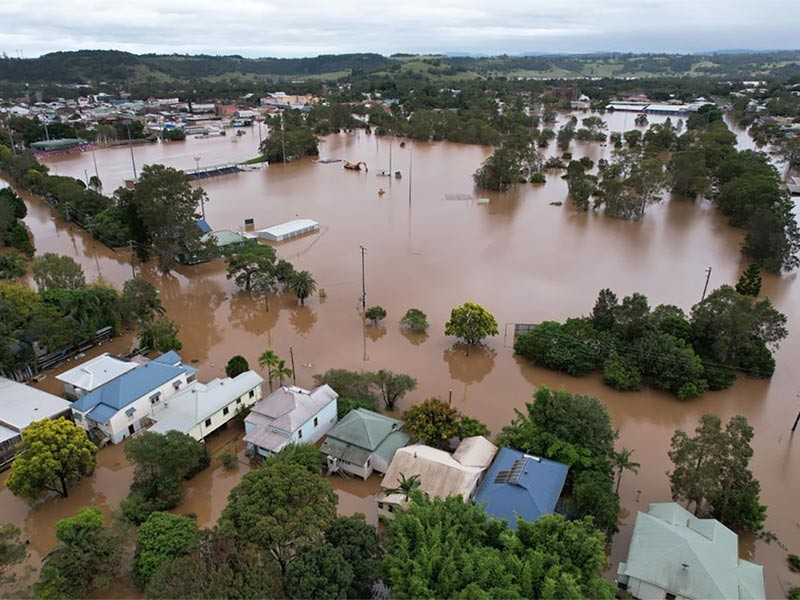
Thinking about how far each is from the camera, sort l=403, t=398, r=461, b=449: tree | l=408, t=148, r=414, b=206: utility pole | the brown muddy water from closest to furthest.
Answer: the brown muddy water
l=403, t=398, r=461, b=449: tree
l=408, t=148, r=414, b=206: utility pole

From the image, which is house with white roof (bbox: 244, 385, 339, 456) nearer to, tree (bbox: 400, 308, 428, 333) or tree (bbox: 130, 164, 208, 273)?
tree (bbox: 400, 308, 428, 333)

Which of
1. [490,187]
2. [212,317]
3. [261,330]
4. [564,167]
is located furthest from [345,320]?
[564,167]

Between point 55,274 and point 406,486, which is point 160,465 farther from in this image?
point 55,274

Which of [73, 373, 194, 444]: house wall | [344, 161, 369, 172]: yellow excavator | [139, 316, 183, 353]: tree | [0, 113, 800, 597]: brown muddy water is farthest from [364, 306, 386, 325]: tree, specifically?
[344, 161, 369, 172]: yellow excavator

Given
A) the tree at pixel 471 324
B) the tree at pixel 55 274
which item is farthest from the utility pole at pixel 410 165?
the tree at pixel 55 274

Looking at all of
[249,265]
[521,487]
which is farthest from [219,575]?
[249,265]

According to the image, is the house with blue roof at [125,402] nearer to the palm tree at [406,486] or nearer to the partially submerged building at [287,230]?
the palm tree at [406,486]
